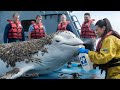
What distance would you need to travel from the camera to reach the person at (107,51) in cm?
585

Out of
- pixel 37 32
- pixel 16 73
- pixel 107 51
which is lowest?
pixel 16 73

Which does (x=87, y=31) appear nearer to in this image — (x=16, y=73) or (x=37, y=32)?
(x=37, y=32)

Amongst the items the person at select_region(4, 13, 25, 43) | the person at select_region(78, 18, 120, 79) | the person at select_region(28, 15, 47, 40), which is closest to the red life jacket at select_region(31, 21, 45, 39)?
the person at select_region(28, 15, 47, 40)

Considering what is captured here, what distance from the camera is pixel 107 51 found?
5.83m

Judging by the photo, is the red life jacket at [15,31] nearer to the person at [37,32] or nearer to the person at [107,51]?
the person at [37,32]

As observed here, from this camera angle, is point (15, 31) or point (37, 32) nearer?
point (37, 32)

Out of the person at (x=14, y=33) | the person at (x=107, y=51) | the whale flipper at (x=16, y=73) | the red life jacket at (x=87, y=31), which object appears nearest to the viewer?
the person at (x=107, y=51)

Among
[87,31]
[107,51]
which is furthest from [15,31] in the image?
[107,51]

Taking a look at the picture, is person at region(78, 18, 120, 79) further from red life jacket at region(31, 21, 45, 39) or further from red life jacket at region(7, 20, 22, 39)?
red life jacket at region(7, 20, 22, 39)

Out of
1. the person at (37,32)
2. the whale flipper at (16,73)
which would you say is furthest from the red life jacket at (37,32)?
the whale flipper at (16,73)

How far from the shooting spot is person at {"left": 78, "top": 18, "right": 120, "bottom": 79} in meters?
5.85

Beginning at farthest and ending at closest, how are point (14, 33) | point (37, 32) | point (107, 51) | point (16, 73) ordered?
point (14, 33) < point (37, 32) < point (16, 73) < point (107, 51)

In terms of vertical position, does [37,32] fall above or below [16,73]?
above
